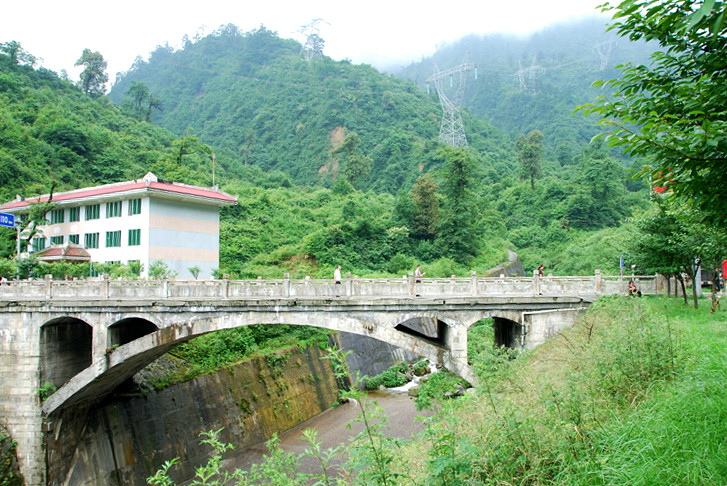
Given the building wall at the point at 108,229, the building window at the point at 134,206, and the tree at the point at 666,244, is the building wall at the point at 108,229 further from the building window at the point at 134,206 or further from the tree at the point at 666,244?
the tree at the point at 666,244

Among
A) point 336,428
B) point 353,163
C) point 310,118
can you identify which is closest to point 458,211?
point 353,163

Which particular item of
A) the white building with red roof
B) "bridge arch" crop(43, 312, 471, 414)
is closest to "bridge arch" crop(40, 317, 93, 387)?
"bridge arch" crop(43, 312, 471, 414)

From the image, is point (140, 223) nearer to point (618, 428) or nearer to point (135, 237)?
point (135, 237)

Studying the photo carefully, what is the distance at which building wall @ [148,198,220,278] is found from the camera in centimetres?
3138

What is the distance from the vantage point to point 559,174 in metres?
71.2

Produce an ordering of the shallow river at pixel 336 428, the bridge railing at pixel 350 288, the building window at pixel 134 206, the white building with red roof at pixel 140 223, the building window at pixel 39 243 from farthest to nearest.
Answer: the building window at pixel 39 243 → the building window at pixel 134 206 → the white building with red roof at pixel 140 223 → the shallow river at pixel 336 428 → the bridge railing at pixel 350 288

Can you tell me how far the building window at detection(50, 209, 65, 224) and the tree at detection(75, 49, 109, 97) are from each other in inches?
1827

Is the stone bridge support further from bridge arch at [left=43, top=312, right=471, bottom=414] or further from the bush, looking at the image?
the bush

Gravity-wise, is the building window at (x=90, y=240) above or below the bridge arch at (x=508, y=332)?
above

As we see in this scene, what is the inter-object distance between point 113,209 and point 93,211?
2113 millimetres

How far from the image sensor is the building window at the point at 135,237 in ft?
102

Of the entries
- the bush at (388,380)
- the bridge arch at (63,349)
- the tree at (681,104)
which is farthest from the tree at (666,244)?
the bridge arch at (63,349)

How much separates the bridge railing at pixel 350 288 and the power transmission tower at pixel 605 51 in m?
121

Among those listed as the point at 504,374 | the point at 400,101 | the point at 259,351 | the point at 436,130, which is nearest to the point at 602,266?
the point at 259,351
